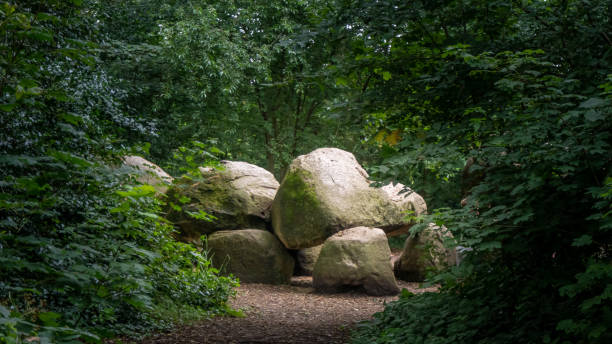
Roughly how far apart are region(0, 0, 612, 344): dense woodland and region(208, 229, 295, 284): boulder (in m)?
3.41

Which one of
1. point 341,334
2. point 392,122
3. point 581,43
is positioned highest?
point 581,43

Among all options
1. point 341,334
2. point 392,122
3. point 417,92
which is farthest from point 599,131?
point 341,334

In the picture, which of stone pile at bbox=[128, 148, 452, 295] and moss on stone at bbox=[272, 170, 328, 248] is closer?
stone pile at bbox=[128, 148, 452, 295]

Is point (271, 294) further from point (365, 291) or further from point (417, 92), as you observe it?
point (417, 92)

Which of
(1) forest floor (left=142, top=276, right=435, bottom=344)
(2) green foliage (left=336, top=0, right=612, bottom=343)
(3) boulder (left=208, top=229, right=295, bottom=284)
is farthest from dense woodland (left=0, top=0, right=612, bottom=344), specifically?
(3) boulder (left=208, top=229, right=295, bottom=284)

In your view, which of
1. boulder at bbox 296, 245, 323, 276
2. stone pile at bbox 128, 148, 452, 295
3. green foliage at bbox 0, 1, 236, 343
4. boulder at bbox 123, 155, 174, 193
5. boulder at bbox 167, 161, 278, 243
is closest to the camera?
green foliage at bbox 0, 1, 236, 343

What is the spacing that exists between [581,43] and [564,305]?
1.77 metres

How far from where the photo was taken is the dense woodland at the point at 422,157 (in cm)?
274

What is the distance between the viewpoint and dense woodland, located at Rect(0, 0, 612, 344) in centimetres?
274

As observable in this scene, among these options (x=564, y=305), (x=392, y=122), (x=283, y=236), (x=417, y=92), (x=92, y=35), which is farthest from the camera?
(x=283, y=236)

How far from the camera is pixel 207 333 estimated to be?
496 centimetres

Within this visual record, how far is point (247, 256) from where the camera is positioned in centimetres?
906

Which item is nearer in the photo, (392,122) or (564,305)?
(564,305)

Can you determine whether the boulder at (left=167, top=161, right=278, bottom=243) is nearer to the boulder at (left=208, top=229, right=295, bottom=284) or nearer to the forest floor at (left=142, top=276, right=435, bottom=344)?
the boulder at (left=208, top=229, right=295, bottom=284)
